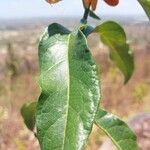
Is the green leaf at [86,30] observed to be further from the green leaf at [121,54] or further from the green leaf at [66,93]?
the green leaf at [121,54]

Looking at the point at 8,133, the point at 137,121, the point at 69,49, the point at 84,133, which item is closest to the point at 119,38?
the point at 69,49

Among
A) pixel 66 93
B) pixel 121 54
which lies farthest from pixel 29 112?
pixel 66 93

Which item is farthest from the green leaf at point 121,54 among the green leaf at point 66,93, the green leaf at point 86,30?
the green leaf at point 66,93

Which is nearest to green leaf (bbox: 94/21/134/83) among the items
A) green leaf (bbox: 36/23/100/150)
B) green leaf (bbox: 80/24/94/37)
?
green leaf (bbox: 80/24/94/37)

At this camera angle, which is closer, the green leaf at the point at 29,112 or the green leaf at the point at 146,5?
the green leaf at the point at 146,5

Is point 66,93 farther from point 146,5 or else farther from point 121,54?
point 121,54

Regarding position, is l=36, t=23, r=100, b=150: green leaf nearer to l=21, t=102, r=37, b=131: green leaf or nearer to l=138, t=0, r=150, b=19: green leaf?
l=138, t=0, r=150, b=19: green leaf

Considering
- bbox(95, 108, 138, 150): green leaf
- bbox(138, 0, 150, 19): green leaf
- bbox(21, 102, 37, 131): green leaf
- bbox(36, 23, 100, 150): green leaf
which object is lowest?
bbox(21, 102, 37, 131): green leaf
